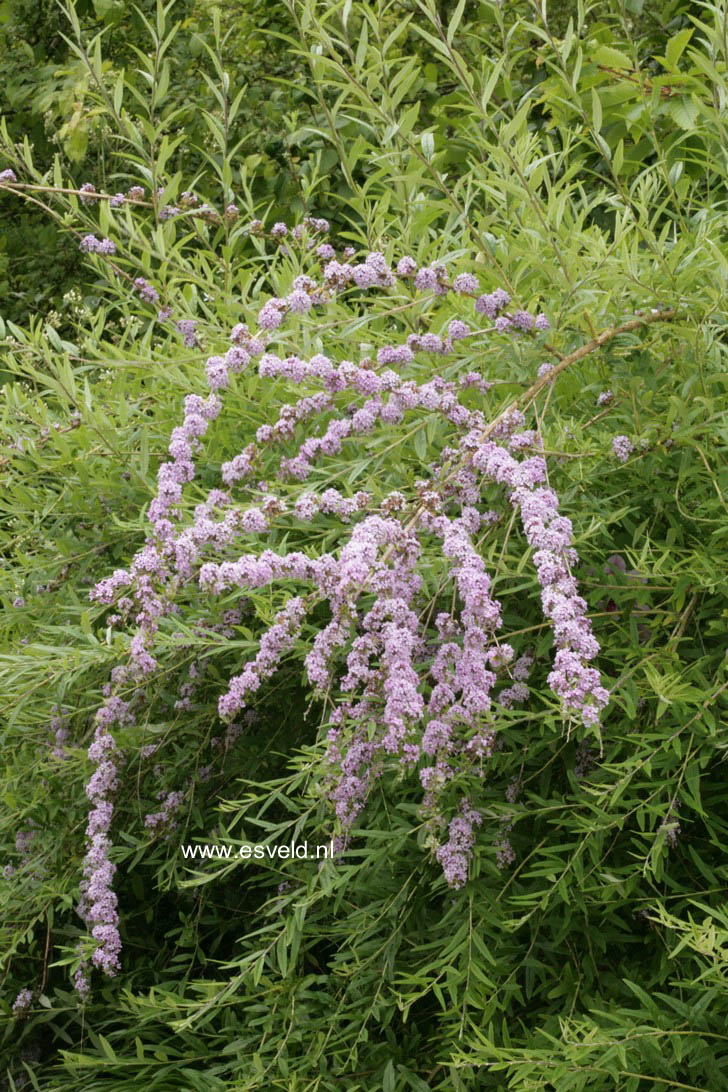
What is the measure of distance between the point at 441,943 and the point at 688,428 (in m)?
0.86

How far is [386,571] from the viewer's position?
148 centimetres

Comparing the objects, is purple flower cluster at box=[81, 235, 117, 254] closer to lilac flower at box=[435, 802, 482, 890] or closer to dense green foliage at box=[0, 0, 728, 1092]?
dense green foliage at box=[0, 0, 728, 1092]

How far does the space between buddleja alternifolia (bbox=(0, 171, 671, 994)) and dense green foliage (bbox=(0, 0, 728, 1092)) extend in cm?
7

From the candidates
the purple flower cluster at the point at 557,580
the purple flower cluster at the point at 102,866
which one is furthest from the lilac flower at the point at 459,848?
the purple flower cluster at the point at 102,866

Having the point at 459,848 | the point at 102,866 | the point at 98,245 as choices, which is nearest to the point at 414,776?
the point at 459,848

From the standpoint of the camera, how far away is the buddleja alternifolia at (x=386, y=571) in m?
1.49

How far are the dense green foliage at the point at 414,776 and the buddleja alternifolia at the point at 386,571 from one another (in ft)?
0.23

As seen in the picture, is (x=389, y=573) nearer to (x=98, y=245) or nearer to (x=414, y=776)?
(x=414, y=776)

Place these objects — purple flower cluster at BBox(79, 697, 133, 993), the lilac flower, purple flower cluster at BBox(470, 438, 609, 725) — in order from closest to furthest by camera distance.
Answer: purple flower cluster at BBox(470, 438, 609, 725) < the lilac flower < purple flower cluster at BBox(79, 697, 133, 993)

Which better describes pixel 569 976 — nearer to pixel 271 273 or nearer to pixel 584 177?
pixel 271 273

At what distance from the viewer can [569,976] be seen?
187 centimetres

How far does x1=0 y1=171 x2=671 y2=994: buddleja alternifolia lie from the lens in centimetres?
149

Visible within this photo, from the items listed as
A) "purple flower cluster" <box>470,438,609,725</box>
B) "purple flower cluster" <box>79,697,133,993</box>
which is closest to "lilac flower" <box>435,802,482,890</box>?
"purple flower cluster" <box>470,438,609,725</box>

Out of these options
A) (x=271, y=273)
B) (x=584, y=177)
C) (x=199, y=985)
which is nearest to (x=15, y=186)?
(x=271, y=273)
